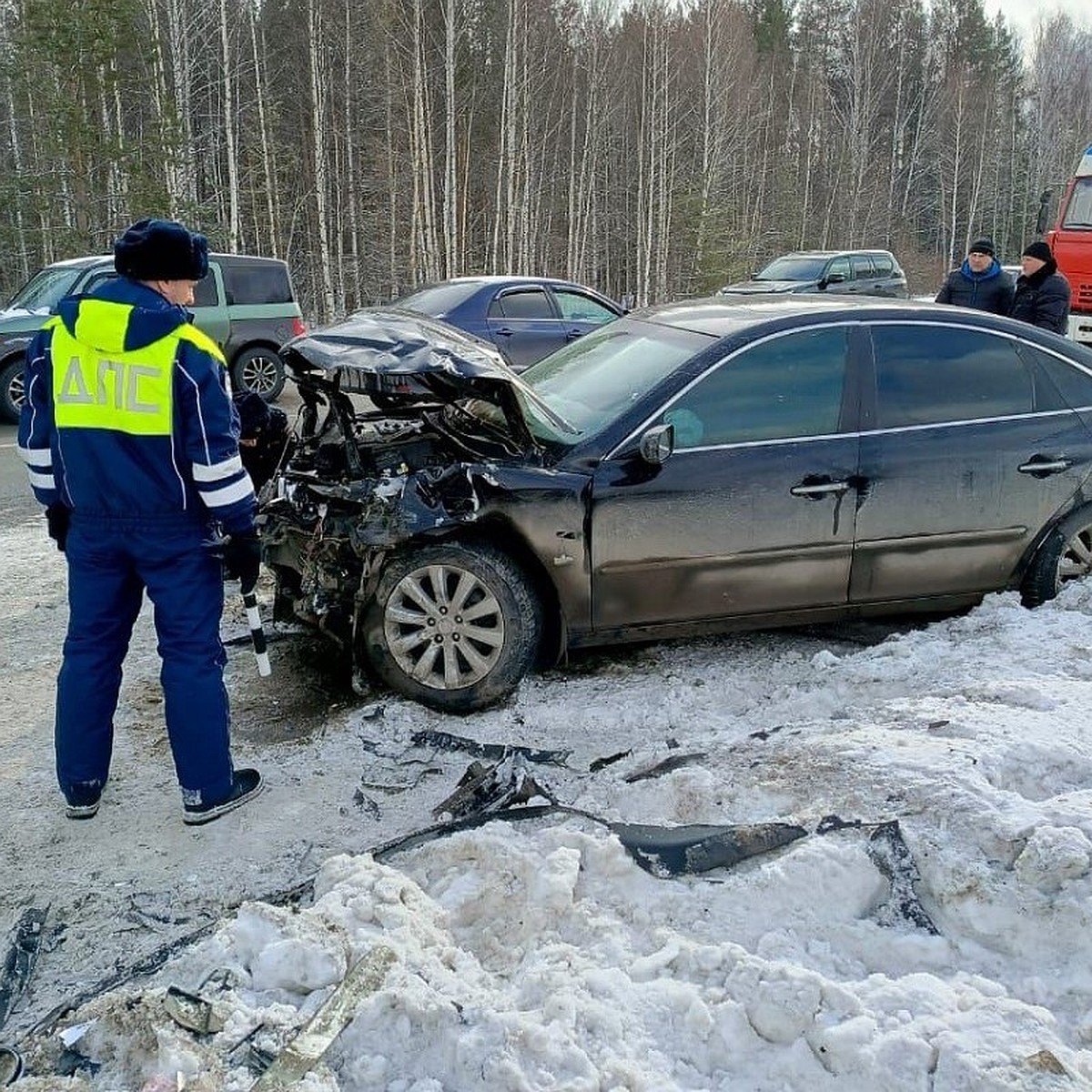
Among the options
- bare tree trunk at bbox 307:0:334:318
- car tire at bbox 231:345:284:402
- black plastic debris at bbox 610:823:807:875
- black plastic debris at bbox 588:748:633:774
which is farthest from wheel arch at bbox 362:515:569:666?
bare tree trunk at bbox 307:0:334:318

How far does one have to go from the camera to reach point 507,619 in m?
4.06

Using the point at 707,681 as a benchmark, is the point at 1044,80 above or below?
above

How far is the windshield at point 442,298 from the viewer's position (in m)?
10.8

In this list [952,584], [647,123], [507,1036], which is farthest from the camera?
[647,123]

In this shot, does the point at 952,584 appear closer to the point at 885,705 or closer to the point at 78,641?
the point at 885,705

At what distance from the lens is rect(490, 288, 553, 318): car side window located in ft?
35.6

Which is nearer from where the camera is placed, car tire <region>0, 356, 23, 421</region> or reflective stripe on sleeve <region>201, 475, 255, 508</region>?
reflective stripe on sleeve <region>201, 475, 255, 508</region>

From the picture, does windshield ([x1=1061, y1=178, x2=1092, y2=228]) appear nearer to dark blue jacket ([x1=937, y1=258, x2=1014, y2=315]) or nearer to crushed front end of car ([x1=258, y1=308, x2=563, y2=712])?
dark blue jacket ([x1=937, y1=258, x2=1014, y2=315])

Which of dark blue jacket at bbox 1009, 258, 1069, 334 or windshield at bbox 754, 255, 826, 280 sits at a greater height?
windshield at bbox 754, 255, 826, 280

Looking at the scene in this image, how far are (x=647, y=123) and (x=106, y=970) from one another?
3363 cm

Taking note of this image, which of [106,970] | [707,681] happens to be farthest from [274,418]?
[106,970]

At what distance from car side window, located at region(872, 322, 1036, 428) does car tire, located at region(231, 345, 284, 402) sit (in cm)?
941

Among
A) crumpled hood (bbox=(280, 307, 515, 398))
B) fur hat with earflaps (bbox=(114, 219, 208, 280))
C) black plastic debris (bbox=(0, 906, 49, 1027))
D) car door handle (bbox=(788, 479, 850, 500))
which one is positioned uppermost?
fur hat with earflaps (bbox=(114, 219, 208, 280))

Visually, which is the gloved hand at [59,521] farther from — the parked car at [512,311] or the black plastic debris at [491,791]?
the parked car at [512,311]
